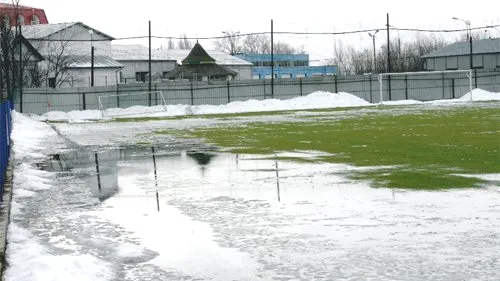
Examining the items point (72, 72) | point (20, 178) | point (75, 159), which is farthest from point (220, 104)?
point (20, 178)

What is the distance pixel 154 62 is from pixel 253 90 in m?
47.0

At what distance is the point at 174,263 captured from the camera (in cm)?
862

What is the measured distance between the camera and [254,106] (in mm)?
60562

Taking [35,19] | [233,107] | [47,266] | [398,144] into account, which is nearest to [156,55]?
[35,19]

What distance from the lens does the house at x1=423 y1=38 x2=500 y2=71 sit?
308 ft

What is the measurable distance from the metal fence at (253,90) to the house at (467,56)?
90.2 ft

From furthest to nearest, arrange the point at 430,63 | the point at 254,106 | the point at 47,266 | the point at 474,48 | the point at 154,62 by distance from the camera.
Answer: the point at 154,62, the point at 430,63, the point at 474,48, the point at 254,106, the point at 47,266

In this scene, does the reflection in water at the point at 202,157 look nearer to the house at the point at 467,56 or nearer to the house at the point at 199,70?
the house at the point at 199,70

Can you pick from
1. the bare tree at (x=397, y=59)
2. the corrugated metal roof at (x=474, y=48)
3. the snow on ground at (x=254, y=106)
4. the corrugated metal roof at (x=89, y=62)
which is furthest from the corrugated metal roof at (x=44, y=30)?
Answer: the bare tree at (x=397, y=59)

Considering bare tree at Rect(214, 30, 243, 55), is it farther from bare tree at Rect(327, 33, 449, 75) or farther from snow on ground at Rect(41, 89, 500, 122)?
snow on ground at Rect(41, 89, 500, 122)

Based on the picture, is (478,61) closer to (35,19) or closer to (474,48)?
(474,48)

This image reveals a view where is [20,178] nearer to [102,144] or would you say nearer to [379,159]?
[379,159]

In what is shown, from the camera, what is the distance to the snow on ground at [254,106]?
187ft

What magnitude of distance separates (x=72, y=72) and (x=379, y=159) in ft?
214
